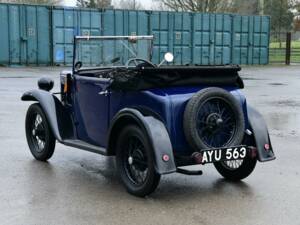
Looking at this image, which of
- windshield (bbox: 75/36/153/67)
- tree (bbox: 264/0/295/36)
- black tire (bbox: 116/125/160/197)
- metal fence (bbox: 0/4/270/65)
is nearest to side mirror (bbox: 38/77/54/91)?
windshield (bbox: 75/36/153/67)

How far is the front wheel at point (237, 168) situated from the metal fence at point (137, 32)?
20737 mm

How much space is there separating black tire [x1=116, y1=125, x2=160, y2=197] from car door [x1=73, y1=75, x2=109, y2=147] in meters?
0.47

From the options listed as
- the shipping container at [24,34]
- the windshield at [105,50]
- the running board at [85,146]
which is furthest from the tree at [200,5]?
the running board at [85,146]

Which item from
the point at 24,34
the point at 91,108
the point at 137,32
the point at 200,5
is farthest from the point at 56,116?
the point at 200,5

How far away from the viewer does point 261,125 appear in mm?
6051

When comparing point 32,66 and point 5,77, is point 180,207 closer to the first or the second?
point 5,77

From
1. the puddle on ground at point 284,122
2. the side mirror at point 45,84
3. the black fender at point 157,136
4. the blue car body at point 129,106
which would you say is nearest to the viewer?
the black fender at point 157,136

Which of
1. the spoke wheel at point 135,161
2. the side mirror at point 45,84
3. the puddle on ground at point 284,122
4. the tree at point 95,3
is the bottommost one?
the puddle on ground at point 284,122

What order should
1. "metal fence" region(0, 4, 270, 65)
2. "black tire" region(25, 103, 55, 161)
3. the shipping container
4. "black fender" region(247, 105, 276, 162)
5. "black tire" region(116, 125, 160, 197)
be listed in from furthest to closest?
"metal fence" region(0, 4, 270, 65) < the shipping container < "black tire" region(25, 103, 55, 161) < "black fender" region(247, 105, 276, 162) < "black tire" region(116, 125, 160, 197)

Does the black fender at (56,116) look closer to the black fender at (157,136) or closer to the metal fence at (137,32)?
the black fender at (157,136)

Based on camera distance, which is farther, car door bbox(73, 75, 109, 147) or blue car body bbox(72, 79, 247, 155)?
car door bbox(73, 75, 109, 147)

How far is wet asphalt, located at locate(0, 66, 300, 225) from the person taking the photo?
16.3ft

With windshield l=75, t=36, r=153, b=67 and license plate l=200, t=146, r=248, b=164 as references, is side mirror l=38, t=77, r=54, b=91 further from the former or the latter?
license plate l=200, t=146, r=248, b=164

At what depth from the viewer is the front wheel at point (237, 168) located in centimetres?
617
